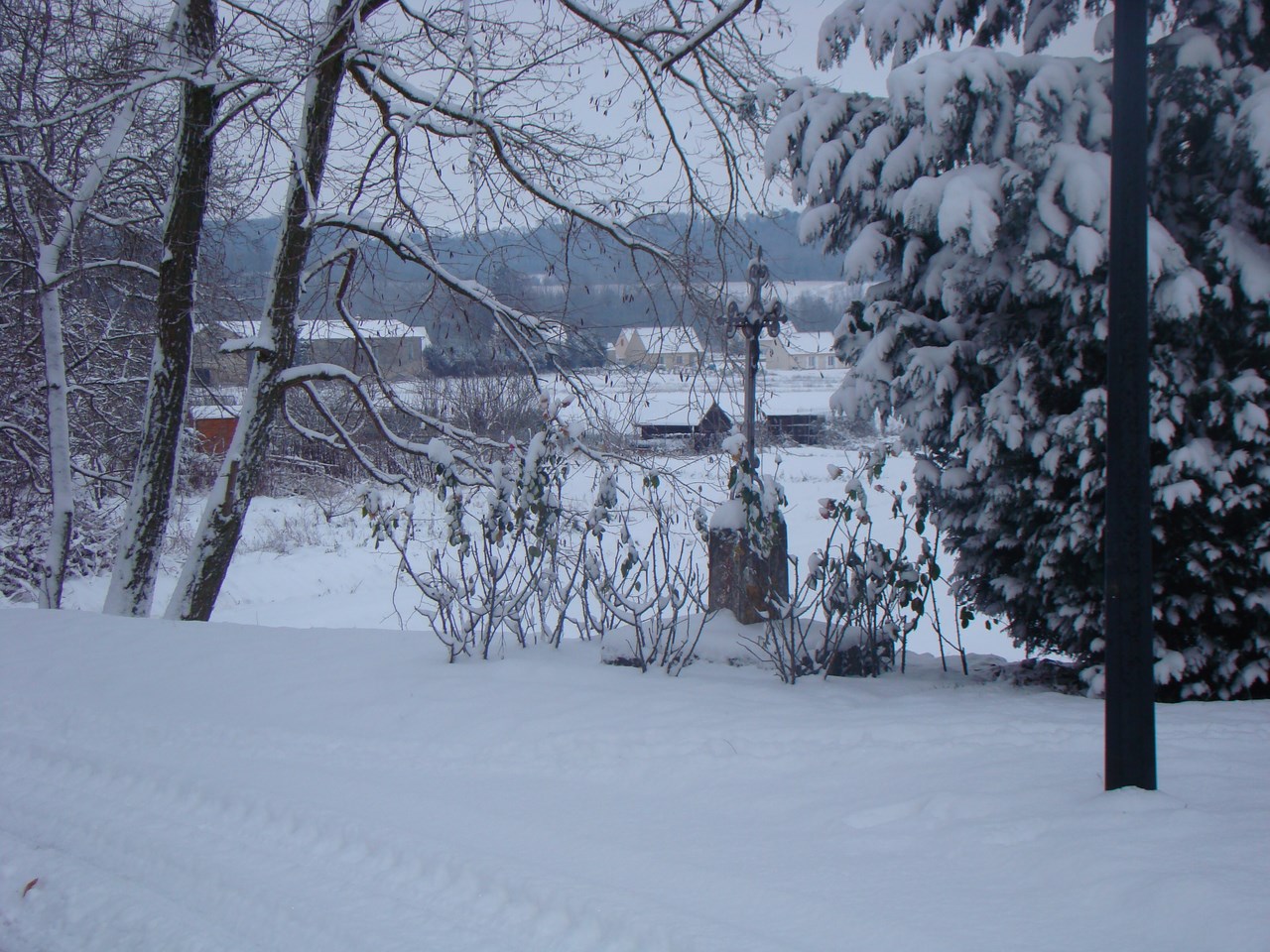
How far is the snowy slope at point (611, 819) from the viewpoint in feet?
8.13

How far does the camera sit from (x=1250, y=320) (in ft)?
14.1

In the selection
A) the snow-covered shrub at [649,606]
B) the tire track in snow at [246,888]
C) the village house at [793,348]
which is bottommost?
the tire track in snow at [246,888]

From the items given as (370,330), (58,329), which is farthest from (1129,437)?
(58,329)

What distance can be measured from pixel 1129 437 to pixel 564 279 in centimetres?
555

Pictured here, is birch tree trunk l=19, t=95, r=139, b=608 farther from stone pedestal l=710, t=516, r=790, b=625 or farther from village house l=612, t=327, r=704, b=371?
stone pedestal l=710, t=516, r=790, b=625

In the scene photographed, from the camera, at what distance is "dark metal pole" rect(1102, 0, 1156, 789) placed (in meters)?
2.86

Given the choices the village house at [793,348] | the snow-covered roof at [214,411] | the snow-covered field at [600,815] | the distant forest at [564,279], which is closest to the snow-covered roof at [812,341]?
the village house at [793,348]

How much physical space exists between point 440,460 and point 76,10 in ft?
21.8

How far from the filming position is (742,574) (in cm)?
578

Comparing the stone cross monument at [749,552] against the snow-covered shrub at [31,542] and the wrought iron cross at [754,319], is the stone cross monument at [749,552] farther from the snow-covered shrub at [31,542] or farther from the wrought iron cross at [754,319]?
the snow-covered shrub at [31,542]

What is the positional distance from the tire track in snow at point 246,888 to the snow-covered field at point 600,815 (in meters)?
0.01

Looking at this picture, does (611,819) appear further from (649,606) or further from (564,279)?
(564,279)

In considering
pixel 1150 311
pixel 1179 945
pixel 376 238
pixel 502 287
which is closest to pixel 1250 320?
pixel 1150 311

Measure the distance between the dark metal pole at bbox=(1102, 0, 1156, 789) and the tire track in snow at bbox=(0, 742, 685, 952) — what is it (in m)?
1.63
